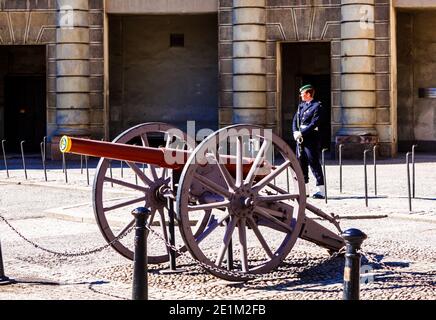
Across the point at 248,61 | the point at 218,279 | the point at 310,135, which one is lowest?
the point at 218,279

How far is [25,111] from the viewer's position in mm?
31422

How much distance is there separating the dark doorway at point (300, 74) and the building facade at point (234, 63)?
0.10 feet

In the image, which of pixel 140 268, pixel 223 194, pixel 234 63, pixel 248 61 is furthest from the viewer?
pixel 234 63

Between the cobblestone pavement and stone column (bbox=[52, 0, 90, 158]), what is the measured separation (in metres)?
9.52

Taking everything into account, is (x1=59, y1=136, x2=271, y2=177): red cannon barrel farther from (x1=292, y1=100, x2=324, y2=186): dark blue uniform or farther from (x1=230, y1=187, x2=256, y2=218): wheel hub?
(x1=292, y1=100, x2=324, y2=186): dark blue uniform

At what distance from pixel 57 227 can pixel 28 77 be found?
1852 centimetres

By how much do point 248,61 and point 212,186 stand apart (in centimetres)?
1717

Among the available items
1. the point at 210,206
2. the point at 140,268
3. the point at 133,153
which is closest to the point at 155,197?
the point at 133,153

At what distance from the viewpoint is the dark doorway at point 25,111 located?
31297 millimetres

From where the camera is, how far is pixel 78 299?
8.45 meters

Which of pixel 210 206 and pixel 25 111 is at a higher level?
pixel 25 111

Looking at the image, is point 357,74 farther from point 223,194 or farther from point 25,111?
point 223,194

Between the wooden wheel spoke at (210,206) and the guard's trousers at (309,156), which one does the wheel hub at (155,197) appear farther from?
the guard's trousers at (309,156)
